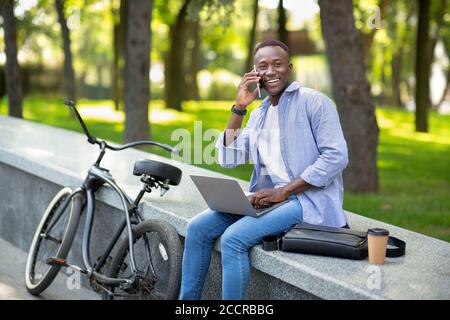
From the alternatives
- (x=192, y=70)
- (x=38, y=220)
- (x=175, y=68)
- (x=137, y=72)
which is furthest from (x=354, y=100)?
(x=192, y=70)

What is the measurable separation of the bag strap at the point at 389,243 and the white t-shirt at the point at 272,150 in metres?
0.44

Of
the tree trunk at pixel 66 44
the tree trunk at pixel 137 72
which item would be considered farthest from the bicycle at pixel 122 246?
the tree trunk at pixel 66 44

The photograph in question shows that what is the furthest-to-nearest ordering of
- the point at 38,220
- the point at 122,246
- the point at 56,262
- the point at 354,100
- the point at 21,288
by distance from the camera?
the point at 354,100, the point at 38,220, the point at 21,288, the point at 56,262, the point at 122,246

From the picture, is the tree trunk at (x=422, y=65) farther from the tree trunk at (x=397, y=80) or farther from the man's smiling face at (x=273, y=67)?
the tree trunk at (x=397, y=80)

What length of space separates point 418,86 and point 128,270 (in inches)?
553

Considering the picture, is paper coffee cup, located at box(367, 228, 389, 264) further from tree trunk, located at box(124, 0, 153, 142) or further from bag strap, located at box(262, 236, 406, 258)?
tree trunk, located at box(124, 0, 153, 142)

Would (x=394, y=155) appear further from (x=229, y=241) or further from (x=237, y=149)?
(x=229, y=241)

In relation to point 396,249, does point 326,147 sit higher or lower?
higher

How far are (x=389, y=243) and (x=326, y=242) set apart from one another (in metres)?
0.38

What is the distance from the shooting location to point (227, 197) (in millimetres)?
4801

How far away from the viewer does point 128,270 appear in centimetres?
618

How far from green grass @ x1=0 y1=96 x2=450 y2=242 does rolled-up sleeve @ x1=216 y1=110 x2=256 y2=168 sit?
131 inches

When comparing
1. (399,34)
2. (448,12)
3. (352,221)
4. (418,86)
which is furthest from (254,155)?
(399,34)
